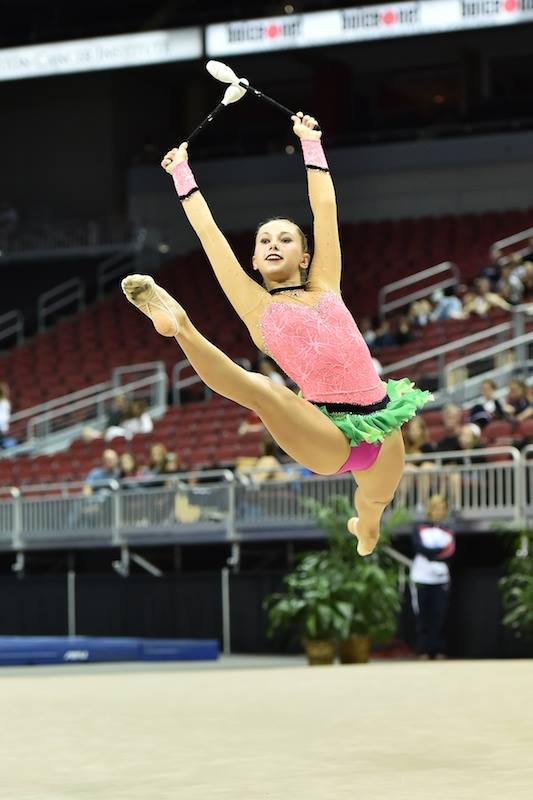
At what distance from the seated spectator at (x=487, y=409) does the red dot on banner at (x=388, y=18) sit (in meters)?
7.70

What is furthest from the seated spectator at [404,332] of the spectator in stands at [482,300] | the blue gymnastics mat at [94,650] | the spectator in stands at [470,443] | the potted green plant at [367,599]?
the blue gymnastics mat at [94,650]

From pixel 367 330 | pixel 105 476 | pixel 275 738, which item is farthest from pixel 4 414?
pixel 275 738

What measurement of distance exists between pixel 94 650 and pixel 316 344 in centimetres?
900

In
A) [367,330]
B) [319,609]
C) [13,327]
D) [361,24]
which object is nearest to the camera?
[319,609]

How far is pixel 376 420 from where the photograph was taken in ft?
21.1

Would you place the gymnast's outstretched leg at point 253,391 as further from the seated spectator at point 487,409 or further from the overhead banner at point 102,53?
the overhead banner at point 102,53

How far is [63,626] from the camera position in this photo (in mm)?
17656

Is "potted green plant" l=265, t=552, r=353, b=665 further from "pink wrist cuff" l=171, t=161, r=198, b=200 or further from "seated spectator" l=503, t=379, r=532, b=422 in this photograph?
"pink wrist cuff" l=171, t=161, r=198, b=200

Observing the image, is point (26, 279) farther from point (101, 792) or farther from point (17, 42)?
point (101, 792)

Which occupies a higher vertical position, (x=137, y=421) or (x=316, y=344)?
(x=137, y=421)

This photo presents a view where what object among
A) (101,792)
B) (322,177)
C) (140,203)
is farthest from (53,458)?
(101,792)

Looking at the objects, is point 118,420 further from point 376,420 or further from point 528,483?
point 376,420

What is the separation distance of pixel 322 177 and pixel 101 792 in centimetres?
301

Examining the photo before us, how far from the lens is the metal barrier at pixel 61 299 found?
26469 millimetres
